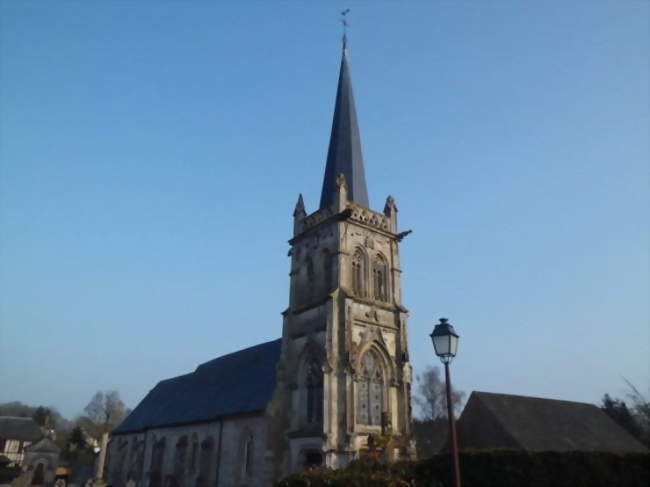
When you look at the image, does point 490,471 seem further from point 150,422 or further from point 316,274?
point 150,422

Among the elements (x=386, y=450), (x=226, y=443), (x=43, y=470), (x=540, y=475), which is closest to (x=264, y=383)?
(x=226, y=443)

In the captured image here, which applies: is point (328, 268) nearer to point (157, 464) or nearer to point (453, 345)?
point (453, 345)

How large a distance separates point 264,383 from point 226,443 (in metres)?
3.89

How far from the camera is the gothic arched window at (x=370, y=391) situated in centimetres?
2228

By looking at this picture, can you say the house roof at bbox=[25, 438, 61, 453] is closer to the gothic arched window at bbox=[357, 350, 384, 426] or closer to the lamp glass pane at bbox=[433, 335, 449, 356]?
the gothic arched window at bbox=[357, 350, 384, 426]

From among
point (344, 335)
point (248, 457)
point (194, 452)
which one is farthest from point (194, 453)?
A: point (344, 335)

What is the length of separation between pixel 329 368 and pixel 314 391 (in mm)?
2309

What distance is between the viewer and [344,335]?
22.5 metres

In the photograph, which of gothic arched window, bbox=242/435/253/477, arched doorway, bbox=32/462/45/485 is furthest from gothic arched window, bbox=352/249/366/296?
arched doorway, bbox=32/462/45/485

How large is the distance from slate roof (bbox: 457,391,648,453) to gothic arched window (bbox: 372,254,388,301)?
10.3m

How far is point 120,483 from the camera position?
40094 mm

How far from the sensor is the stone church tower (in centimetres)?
2145

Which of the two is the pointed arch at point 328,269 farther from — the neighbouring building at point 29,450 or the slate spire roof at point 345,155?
the neighbouring building at point 29,450

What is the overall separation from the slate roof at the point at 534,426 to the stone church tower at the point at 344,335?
7178 millimetres
